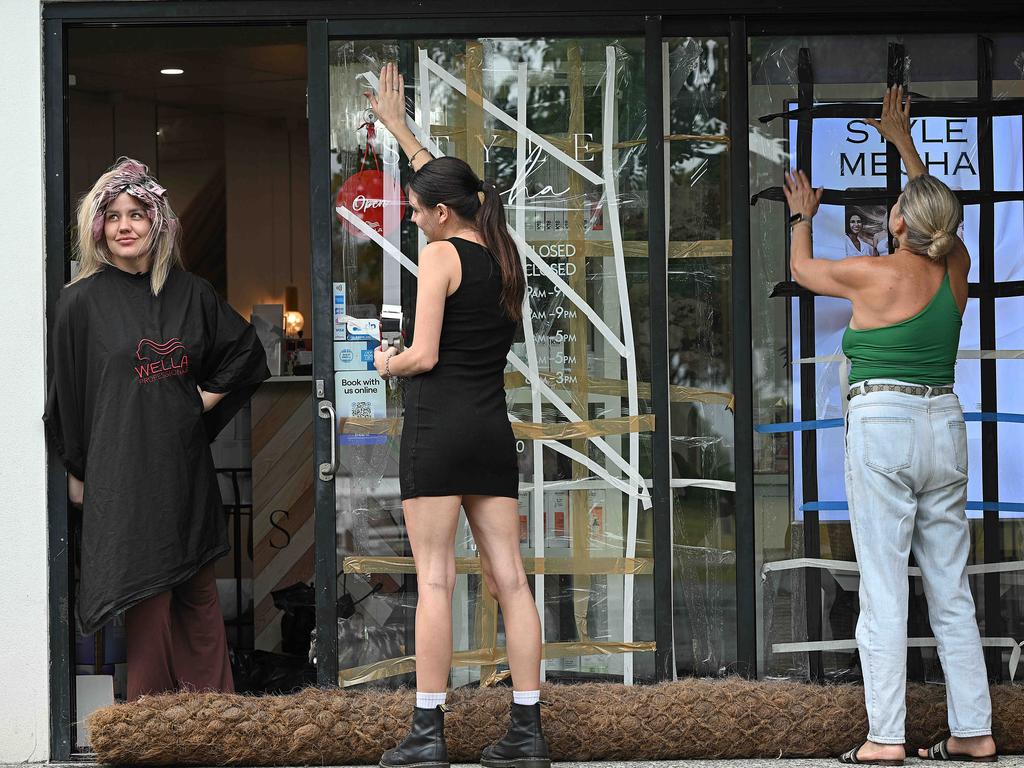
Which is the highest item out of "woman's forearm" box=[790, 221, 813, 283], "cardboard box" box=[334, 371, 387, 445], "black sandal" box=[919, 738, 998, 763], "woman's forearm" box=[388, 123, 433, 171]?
"woman's forearm" box=[388, 123, 433, 171]

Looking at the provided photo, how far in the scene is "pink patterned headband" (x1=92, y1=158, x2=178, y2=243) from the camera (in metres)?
4.14

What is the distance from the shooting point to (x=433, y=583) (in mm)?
3629

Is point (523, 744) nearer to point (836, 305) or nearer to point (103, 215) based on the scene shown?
point (836, 305)

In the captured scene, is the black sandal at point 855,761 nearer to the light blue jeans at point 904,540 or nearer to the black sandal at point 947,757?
the light blue jeans at point 904,540

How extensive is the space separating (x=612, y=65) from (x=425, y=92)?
655mm

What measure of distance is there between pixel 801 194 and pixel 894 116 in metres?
0.44

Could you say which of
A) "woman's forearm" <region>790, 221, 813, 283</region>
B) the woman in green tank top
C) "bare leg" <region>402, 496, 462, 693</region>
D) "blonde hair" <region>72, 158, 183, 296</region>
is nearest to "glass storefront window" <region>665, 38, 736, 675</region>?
"woman's forearm" <region>790, 221, 813, 283</region>

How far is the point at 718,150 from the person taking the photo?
449 cm

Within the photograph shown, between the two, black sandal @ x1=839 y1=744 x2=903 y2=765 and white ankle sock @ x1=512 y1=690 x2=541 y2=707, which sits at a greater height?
white ankle sock @ x1=512 y1=690 x2=541 y2=707

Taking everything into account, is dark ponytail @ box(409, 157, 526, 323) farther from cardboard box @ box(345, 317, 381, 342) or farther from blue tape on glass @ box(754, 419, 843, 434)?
blue tape on glass @ box(754, 419, 843, 434)

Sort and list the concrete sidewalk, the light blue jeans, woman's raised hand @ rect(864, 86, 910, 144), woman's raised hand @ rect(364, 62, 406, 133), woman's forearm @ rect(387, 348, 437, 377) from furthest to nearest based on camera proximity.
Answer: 1. woman's raised hand @ rect(864, 86, 910, 144)
2. woman's raised hand @ rect(364, 62, 406, 133)
3. the concrete sidewalk
4. the light blue jeans
5. woman's forearm @ rect(387, 348, 437, 377)

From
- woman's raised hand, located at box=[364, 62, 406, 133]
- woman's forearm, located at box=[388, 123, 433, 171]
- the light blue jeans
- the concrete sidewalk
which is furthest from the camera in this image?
woman's raised hand, located at box=[364, 62, 406, 133]

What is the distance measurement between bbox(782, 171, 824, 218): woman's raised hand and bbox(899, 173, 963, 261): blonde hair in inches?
19.2

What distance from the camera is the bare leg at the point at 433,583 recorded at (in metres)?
3.61
